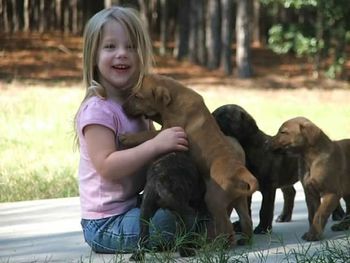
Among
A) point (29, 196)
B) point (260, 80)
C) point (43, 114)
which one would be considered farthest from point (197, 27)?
point (29, 196)

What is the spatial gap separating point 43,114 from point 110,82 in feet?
32.0

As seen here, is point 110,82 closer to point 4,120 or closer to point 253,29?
point 4,120

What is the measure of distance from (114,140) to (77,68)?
85.0ft

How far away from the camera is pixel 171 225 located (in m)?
4.30

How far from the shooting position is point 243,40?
90.0 feet

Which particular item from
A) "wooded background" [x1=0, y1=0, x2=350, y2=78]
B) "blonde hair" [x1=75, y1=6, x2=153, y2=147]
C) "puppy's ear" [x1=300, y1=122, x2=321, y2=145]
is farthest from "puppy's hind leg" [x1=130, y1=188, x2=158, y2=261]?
"wooded background" [x1=0, y1=0, x2=350, y2=78]

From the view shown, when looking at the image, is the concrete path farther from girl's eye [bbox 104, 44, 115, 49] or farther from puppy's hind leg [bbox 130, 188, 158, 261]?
girl's eye [bbox 104, 44, 115, 49]

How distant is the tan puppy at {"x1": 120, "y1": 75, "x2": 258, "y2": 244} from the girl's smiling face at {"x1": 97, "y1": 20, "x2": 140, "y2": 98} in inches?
11.4

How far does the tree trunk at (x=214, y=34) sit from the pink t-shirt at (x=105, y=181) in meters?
24.9

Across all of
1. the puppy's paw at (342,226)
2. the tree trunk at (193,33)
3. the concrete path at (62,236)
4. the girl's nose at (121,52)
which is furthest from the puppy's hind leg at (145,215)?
the tree trunk at (193,33)

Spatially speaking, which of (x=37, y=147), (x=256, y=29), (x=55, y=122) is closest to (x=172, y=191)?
(x=37, y=147)

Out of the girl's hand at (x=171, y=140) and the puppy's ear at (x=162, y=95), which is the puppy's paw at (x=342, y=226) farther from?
the puppy's ear at (x=162, y=95)

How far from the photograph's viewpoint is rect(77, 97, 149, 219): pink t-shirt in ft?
14.5

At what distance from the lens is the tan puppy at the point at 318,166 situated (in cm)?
454
